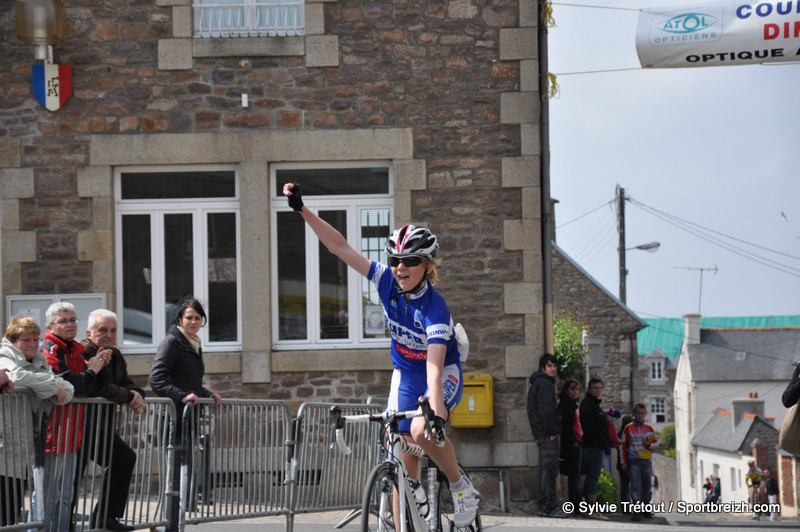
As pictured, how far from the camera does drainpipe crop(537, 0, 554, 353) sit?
12.1 metres

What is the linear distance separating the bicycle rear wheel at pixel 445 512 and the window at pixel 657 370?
8956 cm

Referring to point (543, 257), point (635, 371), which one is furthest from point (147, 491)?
point (635, 371)

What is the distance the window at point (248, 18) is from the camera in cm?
1227

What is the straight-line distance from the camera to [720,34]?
11547mm

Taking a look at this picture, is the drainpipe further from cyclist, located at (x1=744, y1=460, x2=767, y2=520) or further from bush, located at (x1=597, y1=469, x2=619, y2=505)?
cyclist, located at (x1=744, y1=460, x2=767, y2=520)


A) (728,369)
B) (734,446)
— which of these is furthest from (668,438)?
(734,446)

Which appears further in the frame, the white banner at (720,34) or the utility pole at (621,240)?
the utility pole at (621,240)

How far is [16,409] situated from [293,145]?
5665mm

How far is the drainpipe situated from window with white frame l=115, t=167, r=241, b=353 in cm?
322

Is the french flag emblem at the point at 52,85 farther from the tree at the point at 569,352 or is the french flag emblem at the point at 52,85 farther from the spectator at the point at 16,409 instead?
the tree at the point at 569,352

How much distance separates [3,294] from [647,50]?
A: 7.07m

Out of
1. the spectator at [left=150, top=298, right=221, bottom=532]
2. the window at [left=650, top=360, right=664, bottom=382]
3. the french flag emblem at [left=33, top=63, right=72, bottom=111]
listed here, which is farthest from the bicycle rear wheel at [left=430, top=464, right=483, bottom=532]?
the window at [left=650, top=360, right=664, bottom=382]

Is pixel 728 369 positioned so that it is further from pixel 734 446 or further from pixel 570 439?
pixel 570 439

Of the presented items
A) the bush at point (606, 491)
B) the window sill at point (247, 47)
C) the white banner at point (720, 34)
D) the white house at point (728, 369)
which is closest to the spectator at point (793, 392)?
the white banner at point (720, 34)
